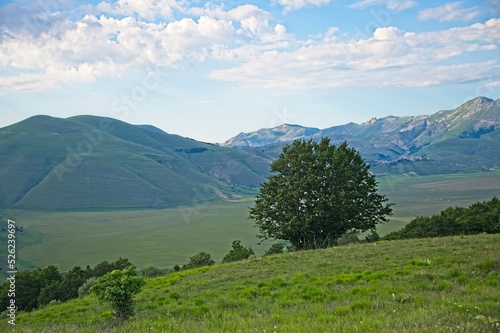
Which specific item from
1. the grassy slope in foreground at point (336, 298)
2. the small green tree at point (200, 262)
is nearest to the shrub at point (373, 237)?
the small green tree at point (200, 262)

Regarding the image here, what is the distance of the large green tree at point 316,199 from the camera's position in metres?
46.4

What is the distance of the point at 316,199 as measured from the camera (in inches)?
1863

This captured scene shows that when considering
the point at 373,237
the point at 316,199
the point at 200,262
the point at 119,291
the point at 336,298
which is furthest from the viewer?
the point at 200,262

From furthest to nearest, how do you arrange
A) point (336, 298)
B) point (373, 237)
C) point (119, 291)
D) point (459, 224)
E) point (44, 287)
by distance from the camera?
point (44, 287)
point (373, 237)
point (459, 224)
point (119, 291)
point (336, 298)

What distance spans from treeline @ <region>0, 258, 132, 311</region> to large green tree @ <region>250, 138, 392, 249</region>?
24.7 metres

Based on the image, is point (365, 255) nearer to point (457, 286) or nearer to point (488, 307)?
point (457, 286)

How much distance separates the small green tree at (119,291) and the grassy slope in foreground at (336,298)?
790 millimetres

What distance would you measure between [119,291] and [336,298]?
8369 mm

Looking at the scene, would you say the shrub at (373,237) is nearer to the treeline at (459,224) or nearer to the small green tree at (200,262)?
the treeline at (459,224)

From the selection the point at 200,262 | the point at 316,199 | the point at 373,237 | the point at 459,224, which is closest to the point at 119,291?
the point at 316,199

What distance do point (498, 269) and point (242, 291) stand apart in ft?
35.9

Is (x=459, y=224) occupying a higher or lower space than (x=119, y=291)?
lower

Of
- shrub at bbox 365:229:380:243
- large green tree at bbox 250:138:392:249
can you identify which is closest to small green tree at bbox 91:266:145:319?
large green tree at bbox 250:138:392:249

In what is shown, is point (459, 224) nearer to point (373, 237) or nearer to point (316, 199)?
point (373, 237)
